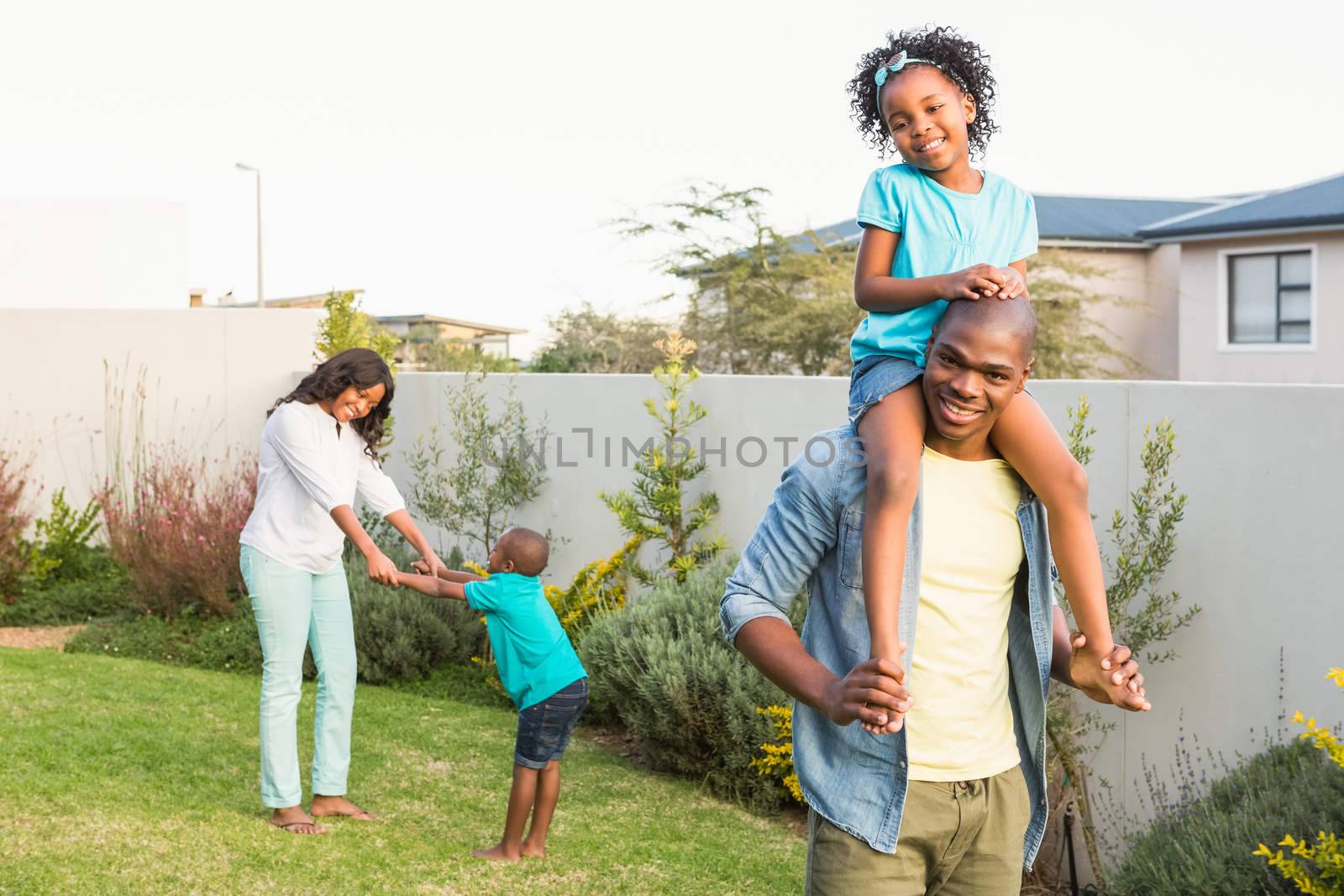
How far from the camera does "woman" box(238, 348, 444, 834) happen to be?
204 inches

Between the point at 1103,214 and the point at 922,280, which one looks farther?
the point at 1103,214

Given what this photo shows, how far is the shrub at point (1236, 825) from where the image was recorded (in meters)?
4.30

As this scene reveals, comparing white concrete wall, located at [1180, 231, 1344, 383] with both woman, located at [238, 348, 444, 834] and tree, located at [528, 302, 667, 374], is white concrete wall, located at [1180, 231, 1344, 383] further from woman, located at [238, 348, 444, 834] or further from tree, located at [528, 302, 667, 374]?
woman, located at [238, 348, 444, 834]

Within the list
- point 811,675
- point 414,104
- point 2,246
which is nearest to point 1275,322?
point 414,104

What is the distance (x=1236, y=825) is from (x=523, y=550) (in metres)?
2.75

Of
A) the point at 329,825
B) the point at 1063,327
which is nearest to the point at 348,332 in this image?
the point at 329,825

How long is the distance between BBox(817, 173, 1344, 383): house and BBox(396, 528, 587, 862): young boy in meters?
16.0

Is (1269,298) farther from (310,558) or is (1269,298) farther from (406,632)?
(310,558)

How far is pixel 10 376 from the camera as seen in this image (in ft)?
39.8

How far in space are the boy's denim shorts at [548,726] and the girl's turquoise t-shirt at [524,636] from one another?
1.3 inches

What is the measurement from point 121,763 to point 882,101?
4.92 meters

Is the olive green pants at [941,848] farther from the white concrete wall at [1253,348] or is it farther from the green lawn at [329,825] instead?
the white concrete wall at [1253,348]

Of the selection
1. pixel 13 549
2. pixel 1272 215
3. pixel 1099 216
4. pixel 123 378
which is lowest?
pixel 13 549

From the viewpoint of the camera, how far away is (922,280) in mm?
2654
